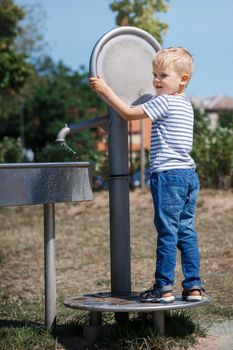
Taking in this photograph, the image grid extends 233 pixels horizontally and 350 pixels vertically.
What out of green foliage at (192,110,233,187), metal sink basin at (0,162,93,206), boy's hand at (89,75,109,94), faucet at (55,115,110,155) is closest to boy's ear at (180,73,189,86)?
boy's hand at (89,75,109,94)

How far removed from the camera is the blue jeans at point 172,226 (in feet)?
11.6

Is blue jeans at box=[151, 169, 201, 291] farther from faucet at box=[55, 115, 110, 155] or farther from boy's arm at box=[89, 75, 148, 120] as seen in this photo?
faucet at box=[55, 115, 110, 155]

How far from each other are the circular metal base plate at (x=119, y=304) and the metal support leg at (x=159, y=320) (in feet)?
0.31

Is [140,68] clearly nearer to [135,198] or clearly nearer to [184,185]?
[184,185]

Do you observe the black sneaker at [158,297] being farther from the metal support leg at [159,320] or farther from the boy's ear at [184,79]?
the boy's ear at [184,79]

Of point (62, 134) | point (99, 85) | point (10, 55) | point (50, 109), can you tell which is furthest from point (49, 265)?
point (50, 109)

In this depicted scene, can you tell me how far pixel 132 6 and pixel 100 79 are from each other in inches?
351

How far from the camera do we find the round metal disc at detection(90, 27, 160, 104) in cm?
387

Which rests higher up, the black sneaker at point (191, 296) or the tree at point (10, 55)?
the tree at point (10, 55)

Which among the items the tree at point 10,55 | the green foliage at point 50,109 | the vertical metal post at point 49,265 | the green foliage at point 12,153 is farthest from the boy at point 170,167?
the green foliage at point 50,109

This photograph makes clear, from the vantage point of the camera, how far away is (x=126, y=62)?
3918 millimetres

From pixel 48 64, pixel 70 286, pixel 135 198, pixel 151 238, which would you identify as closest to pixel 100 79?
pixel 70 286

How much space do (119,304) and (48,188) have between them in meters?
0.68

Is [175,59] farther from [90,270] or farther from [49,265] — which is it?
[90,270]
